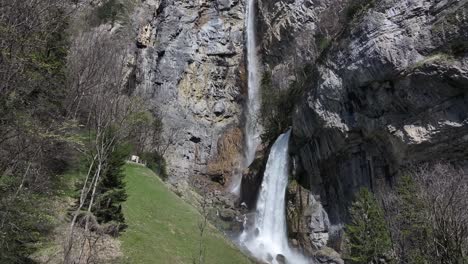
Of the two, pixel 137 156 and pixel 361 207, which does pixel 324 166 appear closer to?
pixel 361 207

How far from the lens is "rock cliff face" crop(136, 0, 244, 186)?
180 feet

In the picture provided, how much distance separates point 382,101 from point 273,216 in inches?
624

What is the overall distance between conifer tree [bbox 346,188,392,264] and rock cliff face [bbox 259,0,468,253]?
379cm

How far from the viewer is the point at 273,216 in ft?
130

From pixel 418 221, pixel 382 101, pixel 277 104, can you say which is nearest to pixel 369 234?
pixel 418 221

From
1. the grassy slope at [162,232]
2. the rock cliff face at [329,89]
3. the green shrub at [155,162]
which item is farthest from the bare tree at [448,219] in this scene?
the green shrub at [155,162]

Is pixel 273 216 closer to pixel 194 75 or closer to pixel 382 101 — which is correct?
pixel 382 101

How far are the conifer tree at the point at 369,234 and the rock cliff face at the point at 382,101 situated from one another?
12.4 ft

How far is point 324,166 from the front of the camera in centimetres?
3619

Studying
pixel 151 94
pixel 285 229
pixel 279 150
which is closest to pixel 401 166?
pixel 285 229

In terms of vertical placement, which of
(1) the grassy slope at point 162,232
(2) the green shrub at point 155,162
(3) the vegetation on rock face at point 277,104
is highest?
(3) the vegetation on rock face at point 277,104

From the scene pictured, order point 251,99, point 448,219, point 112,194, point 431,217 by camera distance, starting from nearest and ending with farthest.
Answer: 1. point 448,219
2. point 431,217
3. point 112,194
4. point 251,99

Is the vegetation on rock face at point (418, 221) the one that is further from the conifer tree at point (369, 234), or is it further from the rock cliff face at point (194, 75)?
the rock cliff face at point (194, 75)

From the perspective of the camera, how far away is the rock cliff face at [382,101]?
1023 inches
